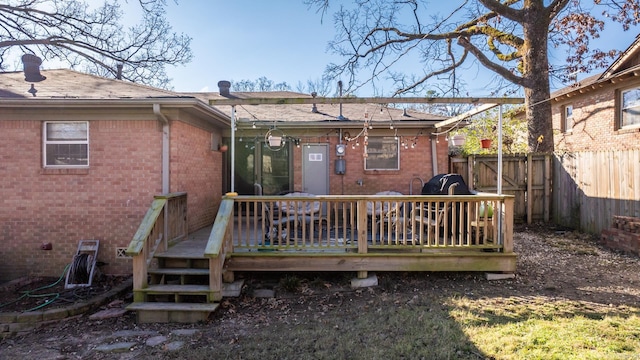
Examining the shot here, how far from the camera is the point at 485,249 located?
5750 mm

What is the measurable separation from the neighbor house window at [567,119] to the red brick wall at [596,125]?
135 millimetres

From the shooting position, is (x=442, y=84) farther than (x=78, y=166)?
Yes

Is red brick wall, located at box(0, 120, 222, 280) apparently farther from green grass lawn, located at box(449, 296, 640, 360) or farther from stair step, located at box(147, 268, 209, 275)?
green grass lawn, located at box(449, 296, 640, 360)

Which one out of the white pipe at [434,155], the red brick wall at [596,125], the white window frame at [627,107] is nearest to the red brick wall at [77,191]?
the white pipe at [434,155]

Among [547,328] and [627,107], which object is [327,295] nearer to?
[547,328]

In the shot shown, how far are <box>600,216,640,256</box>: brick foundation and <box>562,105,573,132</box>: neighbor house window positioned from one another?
886 cm

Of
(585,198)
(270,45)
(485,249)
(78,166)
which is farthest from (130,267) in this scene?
(270,45)

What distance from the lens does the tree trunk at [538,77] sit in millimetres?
10781

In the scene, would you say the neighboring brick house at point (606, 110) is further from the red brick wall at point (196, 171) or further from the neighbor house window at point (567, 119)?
the red brick wall at point (196, 171)

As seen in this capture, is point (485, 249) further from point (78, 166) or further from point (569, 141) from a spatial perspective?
point (569, 141)

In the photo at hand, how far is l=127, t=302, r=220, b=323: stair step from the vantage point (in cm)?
448

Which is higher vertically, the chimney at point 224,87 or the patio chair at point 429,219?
the chimney at point 224,87

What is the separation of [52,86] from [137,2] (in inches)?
224

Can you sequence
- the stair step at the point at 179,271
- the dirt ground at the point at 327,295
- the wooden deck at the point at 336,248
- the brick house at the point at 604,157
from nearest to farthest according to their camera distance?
the dirt ground at the point at 327,295 < the stair step at the point at 179,271 < the wooden deck at the point at 336,248 < the brick house at the point at 604,157
